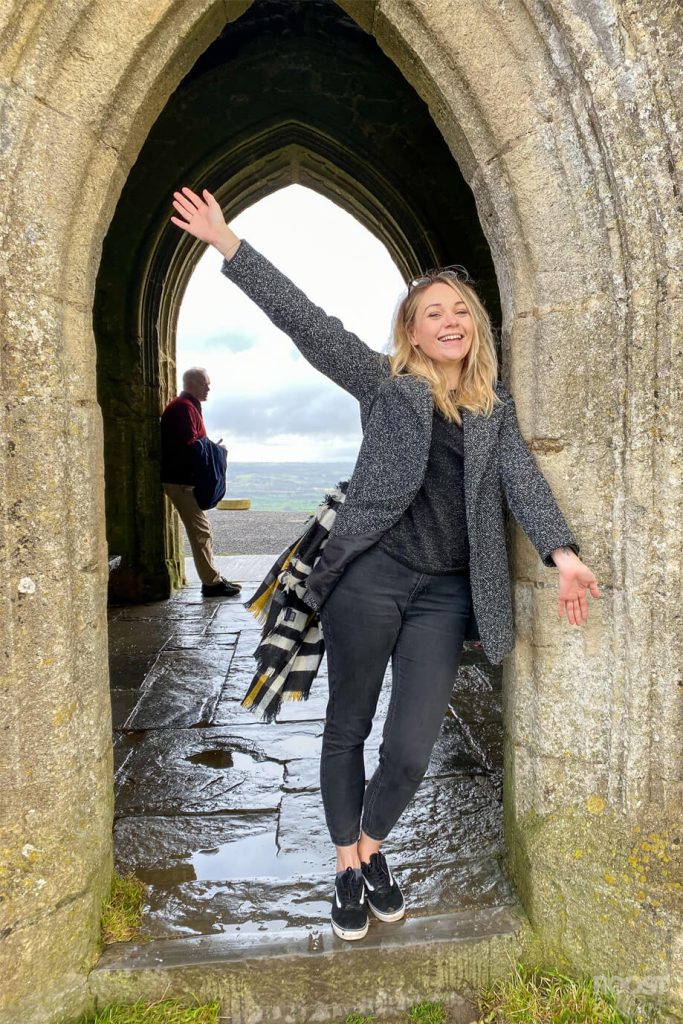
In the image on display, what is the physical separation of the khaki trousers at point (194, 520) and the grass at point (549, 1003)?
449 cm

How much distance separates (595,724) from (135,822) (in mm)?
1627

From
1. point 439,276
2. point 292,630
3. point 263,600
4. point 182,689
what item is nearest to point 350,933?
point 292,630

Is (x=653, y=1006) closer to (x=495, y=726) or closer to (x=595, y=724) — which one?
(x=595, y=724)

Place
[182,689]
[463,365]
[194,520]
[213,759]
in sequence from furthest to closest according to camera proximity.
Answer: [194,520]
[182,689]
[213,759]
[463,365]

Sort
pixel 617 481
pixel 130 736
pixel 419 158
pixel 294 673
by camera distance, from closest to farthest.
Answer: pixel 617 481 < pixel 294 673 < pixel 130 736 < pixel 419 158

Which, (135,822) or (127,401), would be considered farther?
(127,401)

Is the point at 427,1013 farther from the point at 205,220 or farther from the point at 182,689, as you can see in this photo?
the point at 182,689

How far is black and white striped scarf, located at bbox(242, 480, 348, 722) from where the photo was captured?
6.45ft

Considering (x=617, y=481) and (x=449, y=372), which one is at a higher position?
(x=449, y=372)

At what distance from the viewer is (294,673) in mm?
2043

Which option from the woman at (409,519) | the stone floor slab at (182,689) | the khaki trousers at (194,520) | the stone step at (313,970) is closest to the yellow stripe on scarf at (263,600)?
the woman at (409,519)

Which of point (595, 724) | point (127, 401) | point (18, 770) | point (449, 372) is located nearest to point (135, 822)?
point (18, 770)

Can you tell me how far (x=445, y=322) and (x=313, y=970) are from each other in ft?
5.63

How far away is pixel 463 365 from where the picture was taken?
6.34ft
